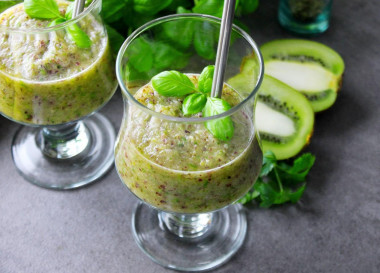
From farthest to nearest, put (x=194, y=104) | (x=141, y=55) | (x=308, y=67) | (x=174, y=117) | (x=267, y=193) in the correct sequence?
(x=308, y=67), (x=267, y=193), (x=141, y=55), (x=194, y=104), (x=174, y=117)

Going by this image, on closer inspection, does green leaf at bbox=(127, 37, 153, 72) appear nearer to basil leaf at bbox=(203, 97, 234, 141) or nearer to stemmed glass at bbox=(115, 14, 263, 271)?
stemmed glass at bbox=(115, 14, 263, 271)

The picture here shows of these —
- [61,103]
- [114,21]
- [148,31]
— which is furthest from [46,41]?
[114,21]

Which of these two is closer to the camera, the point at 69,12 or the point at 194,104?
the point at 194,104

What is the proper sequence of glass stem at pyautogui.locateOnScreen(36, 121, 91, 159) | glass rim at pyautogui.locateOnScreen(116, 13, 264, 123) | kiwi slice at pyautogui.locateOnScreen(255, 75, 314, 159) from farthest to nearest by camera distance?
glass stem at pyautogui.locateOnScreen(36, 121, 91, 159) → kiwi slice at pyautogui.locateOnScreen(255, 75, 314, 159) → glass rim at pyautogui.locateOnScreen(116, 13, 264, 123)

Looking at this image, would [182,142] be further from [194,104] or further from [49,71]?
[49,71]

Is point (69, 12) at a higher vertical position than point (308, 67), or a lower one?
higher

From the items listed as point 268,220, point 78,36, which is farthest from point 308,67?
point 78,36

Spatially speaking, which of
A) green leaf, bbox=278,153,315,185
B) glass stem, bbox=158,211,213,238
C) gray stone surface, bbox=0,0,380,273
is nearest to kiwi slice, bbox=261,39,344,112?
gray stone surface, bbox=0,0,380,273
